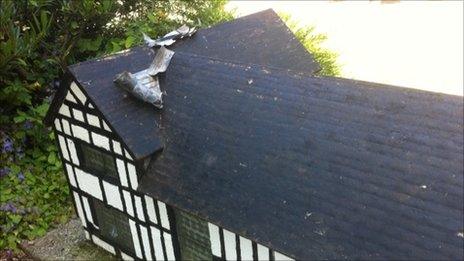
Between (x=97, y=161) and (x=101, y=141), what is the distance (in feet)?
2.22

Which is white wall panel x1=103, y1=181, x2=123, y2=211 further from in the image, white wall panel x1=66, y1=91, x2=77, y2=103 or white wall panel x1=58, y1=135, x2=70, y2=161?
white wall panel x1=66, y1=91, x2=77, y2=103

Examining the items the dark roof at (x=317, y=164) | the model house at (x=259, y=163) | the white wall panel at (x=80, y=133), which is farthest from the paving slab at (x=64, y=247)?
the dark roof at (x=317, y=164)

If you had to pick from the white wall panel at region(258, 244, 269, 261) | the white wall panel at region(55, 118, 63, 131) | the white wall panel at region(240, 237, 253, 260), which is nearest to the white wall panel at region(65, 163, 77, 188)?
the white wall panel at region(55, 118, 63, 131)

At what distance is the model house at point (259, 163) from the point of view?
4.75m

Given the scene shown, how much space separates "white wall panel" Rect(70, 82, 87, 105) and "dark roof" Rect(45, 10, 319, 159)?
353 millimetres

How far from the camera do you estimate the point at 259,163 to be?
5.71m

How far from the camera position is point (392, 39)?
21.9 meters

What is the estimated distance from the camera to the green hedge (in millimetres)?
9188

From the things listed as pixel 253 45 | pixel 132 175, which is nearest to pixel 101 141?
pixel 132 175

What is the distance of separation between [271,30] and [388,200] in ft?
20.1

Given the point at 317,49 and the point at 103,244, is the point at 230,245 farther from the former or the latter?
the point at 317,49

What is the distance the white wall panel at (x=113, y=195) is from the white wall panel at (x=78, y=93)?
5.02 ft

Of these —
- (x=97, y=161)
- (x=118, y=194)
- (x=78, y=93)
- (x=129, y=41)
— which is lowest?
(x=118, y=194)

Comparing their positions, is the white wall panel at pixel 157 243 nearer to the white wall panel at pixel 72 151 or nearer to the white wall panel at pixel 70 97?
the white wall panel at pixel 72 151
